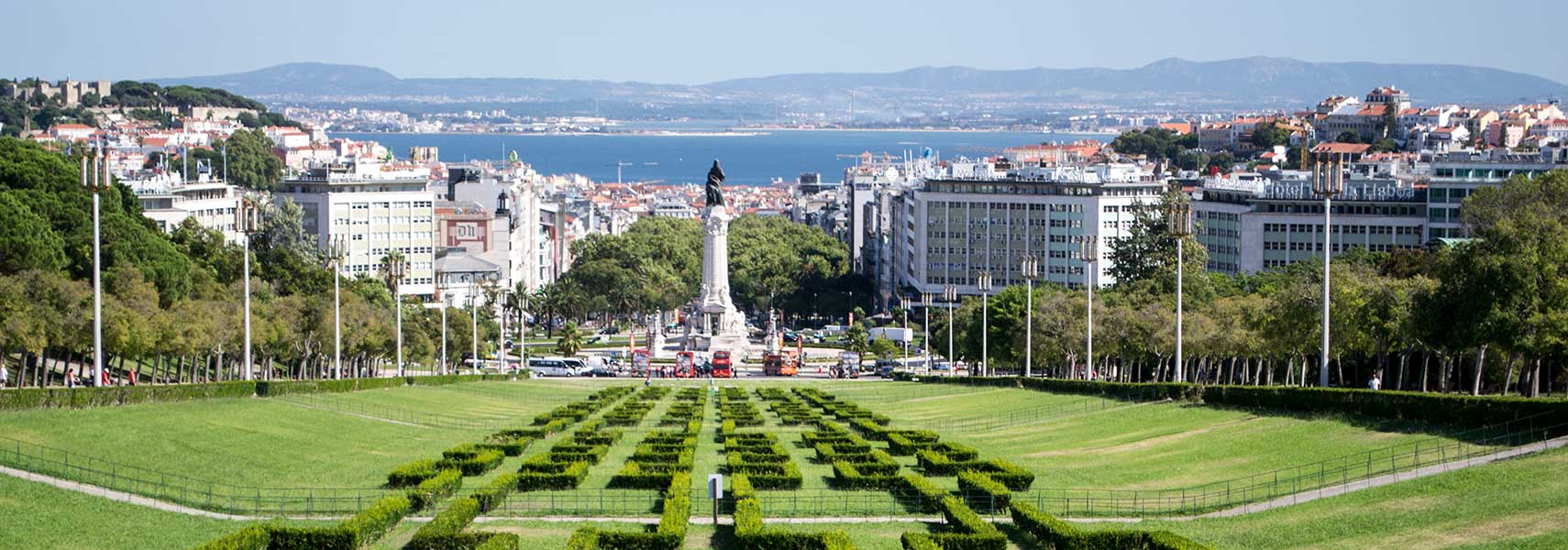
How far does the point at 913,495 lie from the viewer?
155 feet

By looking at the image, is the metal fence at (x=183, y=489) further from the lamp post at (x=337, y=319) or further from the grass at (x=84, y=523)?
the lamp post at (x=337, y=319)

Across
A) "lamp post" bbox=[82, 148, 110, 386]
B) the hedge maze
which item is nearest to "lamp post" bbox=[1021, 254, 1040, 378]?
the hedge maze

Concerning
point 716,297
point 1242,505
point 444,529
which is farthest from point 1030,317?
point 444,529

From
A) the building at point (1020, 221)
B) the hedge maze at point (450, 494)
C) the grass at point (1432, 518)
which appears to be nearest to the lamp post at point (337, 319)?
the hedge maze at point (450, 494)

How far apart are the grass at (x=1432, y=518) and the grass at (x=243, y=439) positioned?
66.9 feet

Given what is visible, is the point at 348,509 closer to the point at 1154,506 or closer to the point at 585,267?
the point at 1154,506

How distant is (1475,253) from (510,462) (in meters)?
28.5

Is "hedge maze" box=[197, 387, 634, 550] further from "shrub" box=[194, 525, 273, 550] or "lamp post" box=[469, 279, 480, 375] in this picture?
"lamp post" box=[469, 279, 480, 375]

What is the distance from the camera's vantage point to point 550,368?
130 metres

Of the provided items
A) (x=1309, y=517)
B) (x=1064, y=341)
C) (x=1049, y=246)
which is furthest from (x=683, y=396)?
(x=1049, y=246)

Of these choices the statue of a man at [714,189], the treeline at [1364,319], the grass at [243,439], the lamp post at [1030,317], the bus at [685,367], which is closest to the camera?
the grass at [243,439]

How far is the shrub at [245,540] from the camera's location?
34794mm

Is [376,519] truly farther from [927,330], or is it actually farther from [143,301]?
[927,330]

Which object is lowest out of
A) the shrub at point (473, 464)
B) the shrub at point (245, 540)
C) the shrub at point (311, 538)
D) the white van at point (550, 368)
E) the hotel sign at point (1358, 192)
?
the white van at point (550, 368)
